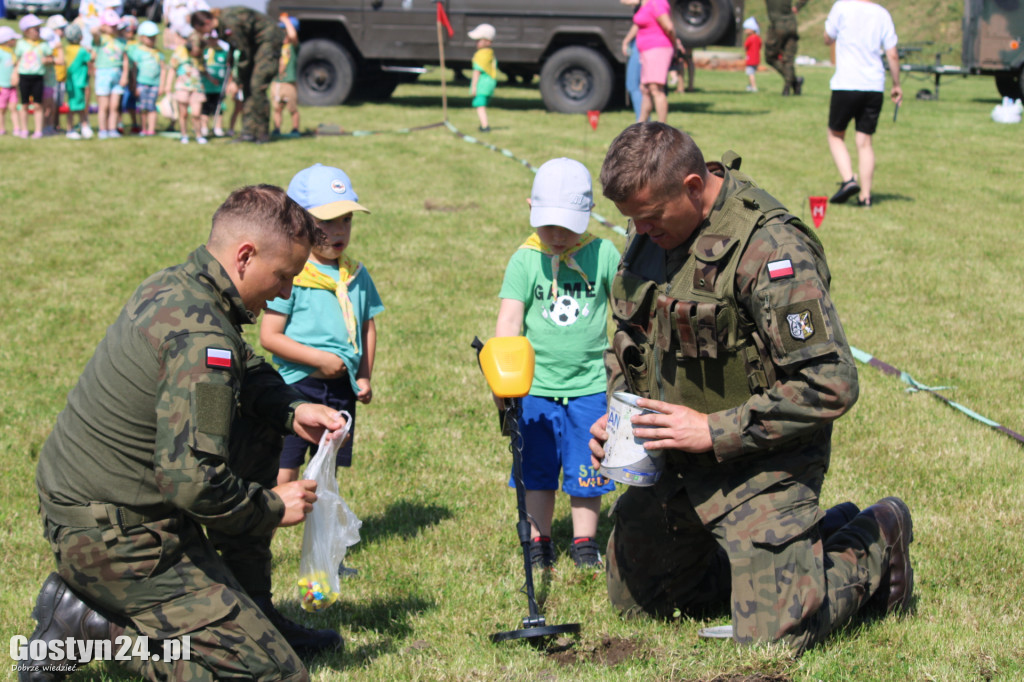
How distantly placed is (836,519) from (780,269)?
4.16 feet

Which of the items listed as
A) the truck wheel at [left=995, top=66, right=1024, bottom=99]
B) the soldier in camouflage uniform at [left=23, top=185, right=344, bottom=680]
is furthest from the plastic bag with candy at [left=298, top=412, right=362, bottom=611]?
the truck wheel at [left=995, top=66, right=1024, bottom=99]

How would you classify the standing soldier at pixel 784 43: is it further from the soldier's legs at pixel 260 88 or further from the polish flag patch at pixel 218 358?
the polish flag patch at pixel 218 358

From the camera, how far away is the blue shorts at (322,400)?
13.9 feet

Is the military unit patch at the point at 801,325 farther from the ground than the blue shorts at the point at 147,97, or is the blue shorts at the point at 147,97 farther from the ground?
the blue shorts at the point at 147,97

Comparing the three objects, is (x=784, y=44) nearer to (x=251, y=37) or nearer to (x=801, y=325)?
(x=251, y=37)

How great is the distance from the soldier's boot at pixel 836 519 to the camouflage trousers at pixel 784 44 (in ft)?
64.6

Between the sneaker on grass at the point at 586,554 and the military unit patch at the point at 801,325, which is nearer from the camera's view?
the military unit patch at the point at 801,325

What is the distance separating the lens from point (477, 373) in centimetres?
657

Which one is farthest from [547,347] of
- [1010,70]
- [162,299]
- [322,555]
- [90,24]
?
[1010,70]

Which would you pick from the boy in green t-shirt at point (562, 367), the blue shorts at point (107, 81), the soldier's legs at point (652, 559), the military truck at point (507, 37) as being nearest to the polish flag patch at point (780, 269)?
the soldier's legs at point (652, 559)

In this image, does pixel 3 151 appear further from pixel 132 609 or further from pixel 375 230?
pixel 132 609

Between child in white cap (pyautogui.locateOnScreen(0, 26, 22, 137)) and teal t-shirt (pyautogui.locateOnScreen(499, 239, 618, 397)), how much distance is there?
512 inches

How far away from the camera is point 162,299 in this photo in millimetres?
2711
